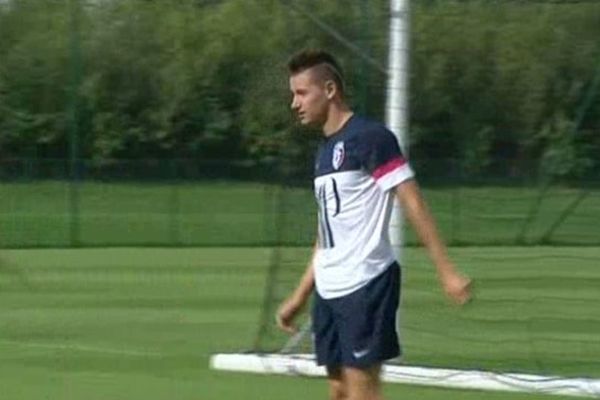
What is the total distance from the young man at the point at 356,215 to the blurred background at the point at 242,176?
3410 millimetres

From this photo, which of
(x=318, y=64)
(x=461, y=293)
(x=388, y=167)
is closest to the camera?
(x=461, y=293)

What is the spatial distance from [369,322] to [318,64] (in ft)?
3.32

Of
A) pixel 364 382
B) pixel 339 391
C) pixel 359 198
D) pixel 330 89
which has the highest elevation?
pixel 330 89

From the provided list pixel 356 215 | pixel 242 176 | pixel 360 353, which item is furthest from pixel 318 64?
pixel 242 176

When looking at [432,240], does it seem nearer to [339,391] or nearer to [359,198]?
[359,198]

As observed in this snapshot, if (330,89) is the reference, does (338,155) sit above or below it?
below

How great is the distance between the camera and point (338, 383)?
7.72 meters

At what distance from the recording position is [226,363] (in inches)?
481

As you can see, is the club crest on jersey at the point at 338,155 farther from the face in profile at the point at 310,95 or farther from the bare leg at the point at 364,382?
the bare leg at the point at 364,382

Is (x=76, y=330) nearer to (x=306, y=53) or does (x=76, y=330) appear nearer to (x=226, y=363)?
(x=226, y=363)

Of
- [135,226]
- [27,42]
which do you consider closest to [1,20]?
[27,42]

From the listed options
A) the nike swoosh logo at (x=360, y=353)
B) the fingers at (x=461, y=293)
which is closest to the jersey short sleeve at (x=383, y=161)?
the fingers at (x=461, y=293)

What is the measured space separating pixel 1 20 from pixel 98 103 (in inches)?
85.7

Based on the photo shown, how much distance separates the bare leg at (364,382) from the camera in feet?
24.4
